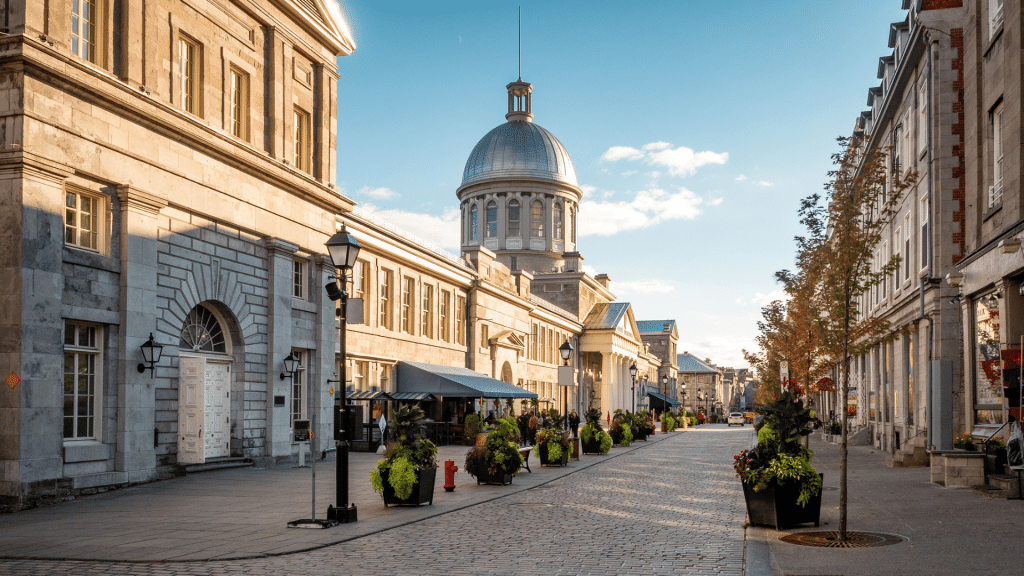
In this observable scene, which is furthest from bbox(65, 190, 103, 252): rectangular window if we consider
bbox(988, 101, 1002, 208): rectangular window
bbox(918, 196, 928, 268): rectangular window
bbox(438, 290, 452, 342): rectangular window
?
bbox(438, 290, 452, 342): rectangular window

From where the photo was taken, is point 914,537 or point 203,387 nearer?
point 914,537

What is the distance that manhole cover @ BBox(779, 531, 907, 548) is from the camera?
36.1 feet

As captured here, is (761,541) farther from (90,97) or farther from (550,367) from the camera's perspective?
(550,367)

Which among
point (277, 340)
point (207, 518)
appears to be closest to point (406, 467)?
point (207, 518)

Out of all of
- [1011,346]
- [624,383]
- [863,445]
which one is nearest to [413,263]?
[863,445]

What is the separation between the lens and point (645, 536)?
40.0 ft

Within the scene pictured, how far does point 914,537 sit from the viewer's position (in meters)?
11.3

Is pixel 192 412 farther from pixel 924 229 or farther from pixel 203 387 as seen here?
pixel 924 229

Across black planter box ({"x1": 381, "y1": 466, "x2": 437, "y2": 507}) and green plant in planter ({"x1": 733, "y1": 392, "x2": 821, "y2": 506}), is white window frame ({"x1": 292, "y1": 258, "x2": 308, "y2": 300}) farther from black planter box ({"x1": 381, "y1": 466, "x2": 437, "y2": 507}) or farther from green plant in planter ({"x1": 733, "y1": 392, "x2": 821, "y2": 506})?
green plant in planter ({"x1": 733, "y1": 392, "x2": 821, "y2": 506})

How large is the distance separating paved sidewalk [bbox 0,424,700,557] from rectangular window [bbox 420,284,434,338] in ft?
64.7

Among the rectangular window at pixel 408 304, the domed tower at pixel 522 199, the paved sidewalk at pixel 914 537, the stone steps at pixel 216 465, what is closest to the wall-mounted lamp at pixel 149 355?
the stone steps at pixel 216 465

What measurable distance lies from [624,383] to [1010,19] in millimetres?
68855

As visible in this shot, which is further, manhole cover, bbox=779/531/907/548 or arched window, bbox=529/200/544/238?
arched window, bbox=529/200/544/238

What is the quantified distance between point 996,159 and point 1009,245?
3.04 m
